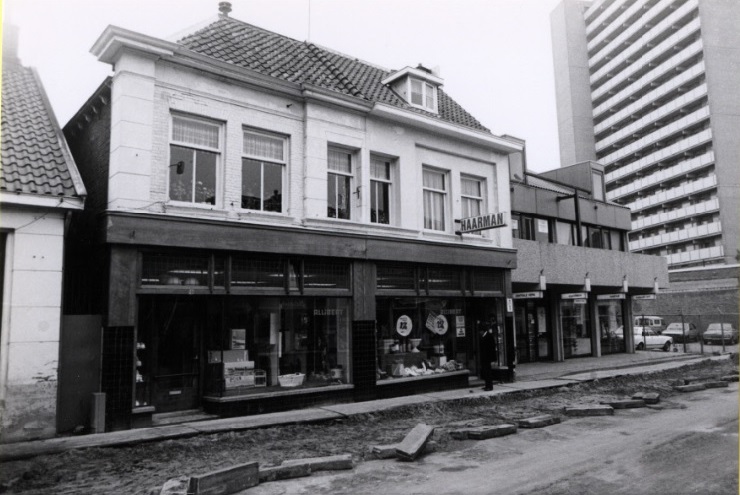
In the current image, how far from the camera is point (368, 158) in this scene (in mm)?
14484

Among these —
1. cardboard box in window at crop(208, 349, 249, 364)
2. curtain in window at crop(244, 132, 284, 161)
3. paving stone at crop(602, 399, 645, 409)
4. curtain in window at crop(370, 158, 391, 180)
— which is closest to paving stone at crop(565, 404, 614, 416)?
paving stone at crop(602, 399, 645, 409)

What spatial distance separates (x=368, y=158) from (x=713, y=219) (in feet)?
177

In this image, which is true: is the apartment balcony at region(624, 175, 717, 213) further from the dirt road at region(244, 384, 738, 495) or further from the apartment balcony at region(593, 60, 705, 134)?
the dirt road at region(244, 384, 738, 495)

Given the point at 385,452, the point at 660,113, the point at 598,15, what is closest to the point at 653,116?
the point at 660,113

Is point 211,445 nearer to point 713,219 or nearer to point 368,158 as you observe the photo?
point 368,158

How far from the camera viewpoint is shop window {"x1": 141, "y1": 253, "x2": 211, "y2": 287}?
34.9 ft

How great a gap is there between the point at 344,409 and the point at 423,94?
9876 mm

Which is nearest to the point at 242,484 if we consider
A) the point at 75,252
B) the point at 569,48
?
the point at 75,252

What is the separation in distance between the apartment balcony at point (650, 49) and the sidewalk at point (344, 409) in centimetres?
5201

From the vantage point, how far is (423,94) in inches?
660

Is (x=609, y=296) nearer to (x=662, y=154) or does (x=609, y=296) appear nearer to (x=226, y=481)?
(x=226, y=481)

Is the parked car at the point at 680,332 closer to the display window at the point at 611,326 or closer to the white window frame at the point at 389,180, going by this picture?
the display window at the point at 611,326

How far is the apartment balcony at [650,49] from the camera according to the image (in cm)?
5988

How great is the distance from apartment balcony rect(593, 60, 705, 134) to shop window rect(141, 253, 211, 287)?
6366 centimetres
